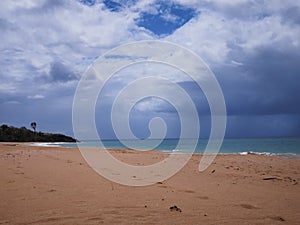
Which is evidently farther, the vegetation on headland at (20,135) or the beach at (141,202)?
the vegetation on headland at (20,135)

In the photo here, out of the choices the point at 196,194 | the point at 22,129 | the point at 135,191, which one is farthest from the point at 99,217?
the point at 22,129

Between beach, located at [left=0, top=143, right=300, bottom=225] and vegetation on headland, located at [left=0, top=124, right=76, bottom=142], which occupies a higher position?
vegetation on headland, located at [left=0, top=124, right=76, bottom=142]

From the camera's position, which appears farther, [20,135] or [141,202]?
[20,135]

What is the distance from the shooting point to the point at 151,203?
19.0 feet

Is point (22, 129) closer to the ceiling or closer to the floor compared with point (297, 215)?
closer to the ceiling

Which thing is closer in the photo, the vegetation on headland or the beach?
the beach

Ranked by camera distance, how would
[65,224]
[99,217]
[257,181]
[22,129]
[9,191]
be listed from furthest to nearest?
[22,129], [257,181], [9,191], [99,217], [65,224]

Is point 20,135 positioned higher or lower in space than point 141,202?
higher

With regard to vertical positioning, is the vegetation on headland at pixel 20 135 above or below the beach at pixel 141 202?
above

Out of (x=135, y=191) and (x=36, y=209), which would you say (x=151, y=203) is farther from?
(x=36, y=209)

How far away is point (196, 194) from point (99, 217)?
9.39 feet

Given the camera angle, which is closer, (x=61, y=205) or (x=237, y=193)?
(x=61, y=205)

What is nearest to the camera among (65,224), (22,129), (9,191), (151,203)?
(65,224)

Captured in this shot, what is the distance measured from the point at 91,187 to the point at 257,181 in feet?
17.4
